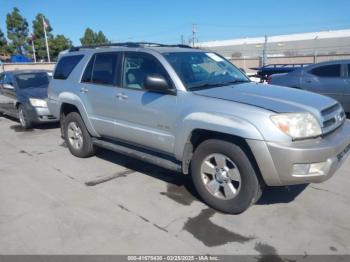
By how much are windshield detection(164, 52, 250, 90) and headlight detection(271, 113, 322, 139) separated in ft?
3.86

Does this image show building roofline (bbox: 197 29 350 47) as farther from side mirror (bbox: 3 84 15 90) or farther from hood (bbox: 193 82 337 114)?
hood (bbox: 193 82 337 114)

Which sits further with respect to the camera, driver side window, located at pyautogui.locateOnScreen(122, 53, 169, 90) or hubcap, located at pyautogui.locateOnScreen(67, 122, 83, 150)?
hubcap, located at pyautogui.locateOnScreen(67, 122, 83, 150)

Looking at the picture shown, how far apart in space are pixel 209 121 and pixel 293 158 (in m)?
0.93

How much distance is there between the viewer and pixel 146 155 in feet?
14.3

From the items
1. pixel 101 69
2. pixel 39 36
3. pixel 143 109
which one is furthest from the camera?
pixel 39 36

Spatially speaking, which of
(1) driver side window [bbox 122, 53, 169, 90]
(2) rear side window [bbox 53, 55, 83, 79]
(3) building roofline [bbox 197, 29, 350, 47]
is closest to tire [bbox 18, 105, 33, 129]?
(2) rear side window [bbox 53, 55, 83, 79]

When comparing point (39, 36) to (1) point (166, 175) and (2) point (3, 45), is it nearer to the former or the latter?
(2) point (3, 45)

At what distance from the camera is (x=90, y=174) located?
16.2 ft

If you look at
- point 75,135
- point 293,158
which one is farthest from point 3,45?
point 293,158

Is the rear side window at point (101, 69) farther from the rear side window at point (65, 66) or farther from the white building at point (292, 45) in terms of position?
the white building at point (292, 45)

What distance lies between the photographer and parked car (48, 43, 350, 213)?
3164mm

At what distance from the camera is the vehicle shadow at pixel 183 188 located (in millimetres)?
3984

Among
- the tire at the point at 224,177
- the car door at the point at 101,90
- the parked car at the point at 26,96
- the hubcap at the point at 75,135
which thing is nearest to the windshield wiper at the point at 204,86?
the tire at the point at 224,177

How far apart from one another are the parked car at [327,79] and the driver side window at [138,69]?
5615 mm
